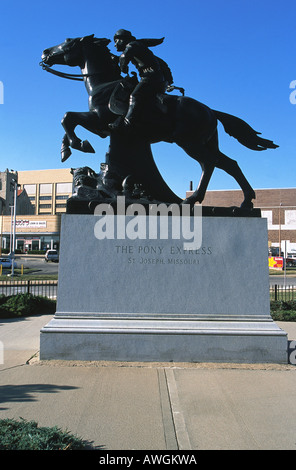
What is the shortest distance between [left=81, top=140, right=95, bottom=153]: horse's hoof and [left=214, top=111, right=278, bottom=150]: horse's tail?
2.63 meters

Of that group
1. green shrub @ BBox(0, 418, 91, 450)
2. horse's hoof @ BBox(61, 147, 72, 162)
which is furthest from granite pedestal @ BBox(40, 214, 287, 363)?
green shrub @ BBox(0, 418, 91, 450)

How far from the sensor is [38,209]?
315 ft

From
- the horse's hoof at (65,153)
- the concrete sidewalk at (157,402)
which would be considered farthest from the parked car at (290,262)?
the concrete sidewalk at (157,402)

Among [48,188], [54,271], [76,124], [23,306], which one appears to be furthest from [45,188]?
[76,124]

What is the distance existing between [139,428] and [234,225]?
3.91m

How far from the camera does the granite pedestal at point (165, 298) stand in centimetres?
621

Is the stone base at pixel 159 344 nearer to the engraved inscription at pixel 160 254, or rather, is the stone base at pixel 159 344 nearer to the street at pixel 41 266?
the engraved inscription at pixel 160 254

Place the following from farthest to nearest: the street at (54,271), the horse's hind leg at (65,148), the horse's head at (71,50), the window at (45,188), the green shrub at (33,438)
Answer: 1. the window at (45,188)
2. the street at (54,271)
3. the horse's head at (71,50)
4. the horse's hind leg at (65,148)
5. the green shrub at (33,438)

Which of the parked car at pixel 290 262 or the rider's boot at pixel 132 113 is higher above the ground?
the rider's boot at pixel 132 113

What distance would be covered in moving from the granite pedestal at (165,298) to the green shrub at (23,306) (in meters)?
5.30

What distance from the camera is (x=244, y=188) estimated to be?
7777 millimetres

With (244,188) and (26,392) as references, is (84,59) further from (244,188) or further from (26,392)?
(26,392)

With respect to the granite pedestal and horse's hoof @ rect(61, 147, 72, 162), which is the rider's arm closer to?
horse's hoof @ rect(61, 147, 72, 162)

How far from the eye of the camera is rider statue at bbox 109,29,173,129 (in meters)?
7.33
